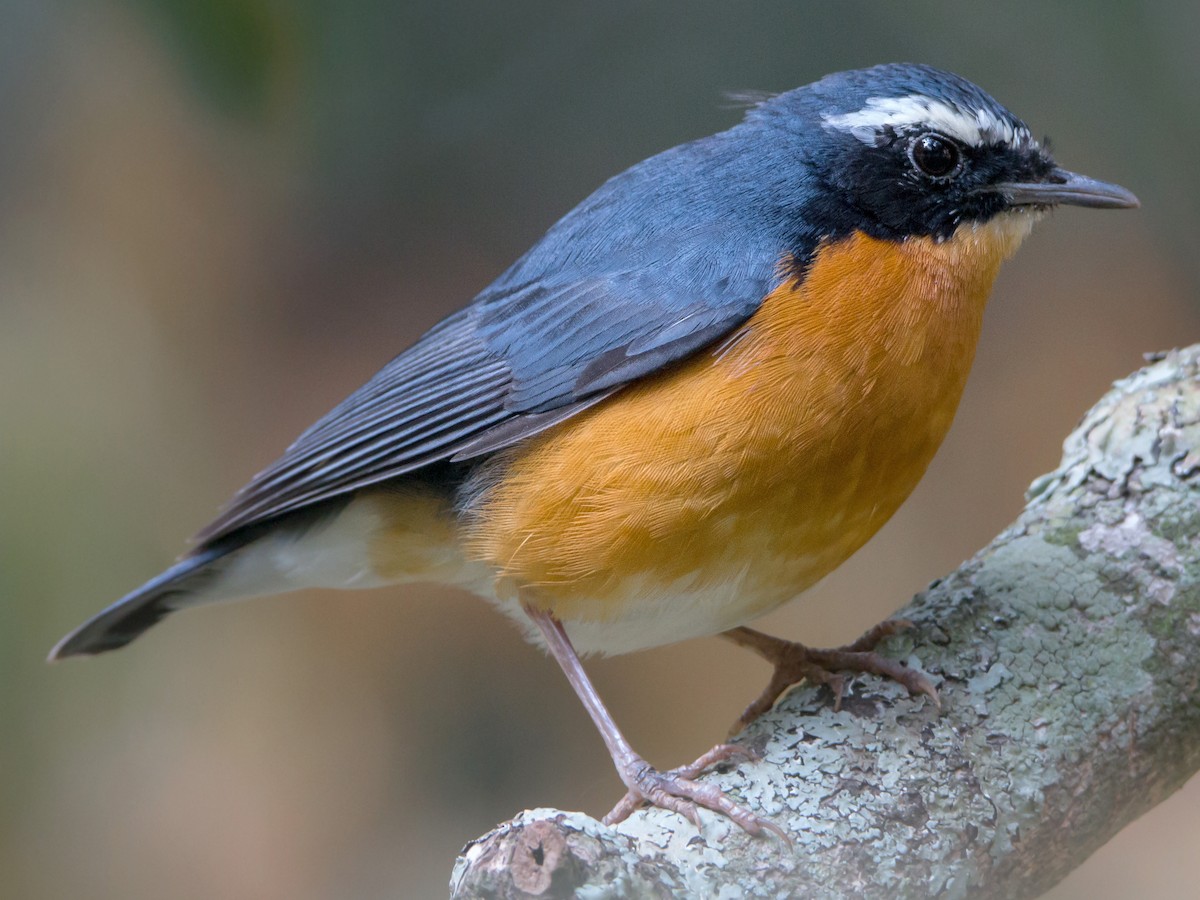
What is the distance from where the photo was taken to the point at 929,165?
9.95 ft

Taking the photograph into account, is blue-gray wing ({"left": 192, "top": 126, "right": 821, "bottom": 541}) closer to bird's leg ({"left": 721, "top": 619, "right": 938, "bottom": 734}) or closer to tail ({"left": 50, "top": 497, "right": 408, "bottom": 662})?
tail ({"left": 50, "top": 497, "right": 408, "bottom": 662})

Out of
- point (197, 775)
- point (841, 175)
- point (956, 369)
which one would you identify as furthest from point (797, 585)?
point (197, 775)

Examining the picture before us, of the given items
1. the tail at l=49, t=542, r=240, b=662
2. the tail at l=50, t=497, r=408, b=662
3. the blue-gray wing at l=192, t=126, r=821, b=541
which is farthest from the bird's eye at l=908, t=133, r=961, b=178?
the tail at l=49, t=542, r=240, b=662

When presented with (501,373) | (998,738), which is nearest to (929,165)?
(501,373)

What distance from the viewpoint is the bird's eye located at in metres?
3.01

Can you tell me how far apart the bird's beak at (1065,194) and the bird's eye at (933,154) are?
14cm

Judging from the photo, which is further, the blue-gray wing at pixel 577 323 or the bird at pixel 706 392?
the blue-gray wing at pixel 577 323

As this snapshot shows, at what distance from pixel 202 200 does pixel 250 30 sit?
1.53 meters

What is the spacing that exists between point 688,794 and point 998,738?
71 centimetres

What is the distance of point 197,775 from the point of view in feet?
16.5

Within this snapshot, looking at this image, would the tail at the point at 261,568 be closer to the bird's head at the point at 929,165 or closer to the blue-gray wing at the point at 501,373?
the blue-gray wing at the point at 501,373

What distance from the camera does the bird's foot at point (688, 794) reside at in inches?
94.3

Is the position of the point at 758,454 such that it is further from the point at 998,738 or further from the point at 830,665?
the point at 998,738

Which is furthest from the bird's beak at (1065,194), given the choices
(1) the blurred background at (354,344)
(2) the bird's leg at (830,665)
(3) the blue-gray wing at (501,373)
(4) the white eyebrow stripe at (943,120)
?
(1) the blurred background at (354,344)
